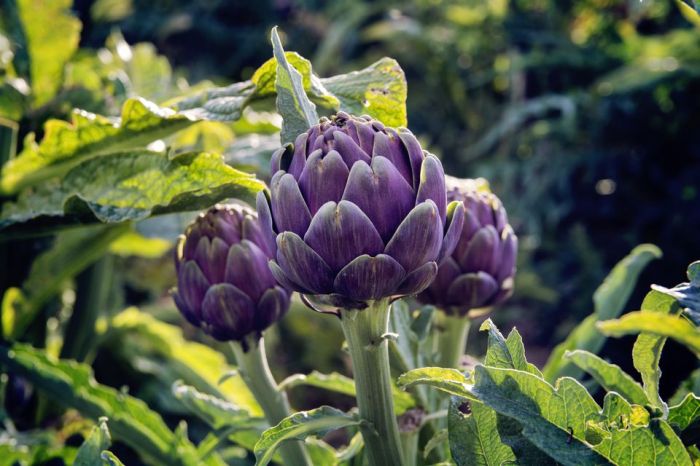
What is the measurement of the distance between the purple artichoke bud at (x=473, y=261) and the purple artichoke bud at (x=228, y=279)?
0.12 meters

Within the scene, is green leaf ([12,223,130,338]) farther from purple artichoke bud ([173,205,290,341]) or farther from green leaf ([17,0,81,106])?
purple artichoke bud ([173,205,290,341])

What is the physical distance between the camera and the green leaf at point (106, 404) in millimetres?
659

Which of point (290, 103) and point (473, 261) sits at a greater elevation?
point (290, 103)

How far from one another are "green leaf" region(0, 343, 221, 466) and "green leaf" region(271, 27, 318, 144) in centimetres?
30

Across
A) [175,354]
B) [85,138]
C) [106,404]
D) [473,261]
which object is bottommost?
[175,354]

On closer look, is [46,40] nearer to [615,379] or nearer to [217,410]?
[217,410]

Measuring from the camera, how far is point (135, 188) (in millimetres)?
596

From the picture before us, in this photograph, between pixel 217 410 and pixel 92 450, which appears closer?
pixel 92 450

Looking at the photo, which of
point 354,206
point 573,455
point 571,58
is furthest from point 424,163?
point 571,58

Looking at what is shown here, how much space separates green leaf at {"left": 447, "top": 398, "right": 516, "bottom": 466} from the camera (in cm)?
43

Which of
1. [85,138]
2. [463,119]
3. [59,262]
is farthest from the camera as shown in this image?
[463,119]

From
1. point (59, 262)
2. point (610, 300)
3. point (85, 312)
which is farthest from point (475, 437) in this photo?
point (85, 312)

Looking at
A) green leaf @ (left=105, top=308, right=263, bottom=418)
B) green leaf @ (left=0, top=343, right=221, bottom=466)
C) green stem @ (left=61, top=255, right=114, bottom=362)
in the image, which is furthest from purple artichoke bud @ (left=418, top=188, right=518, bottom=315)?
green stem @ (left=61, top=255, right=114, bottom=362)

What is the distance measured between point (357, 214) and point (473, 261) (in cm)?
21
